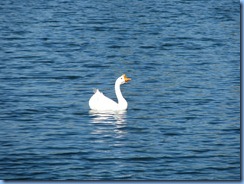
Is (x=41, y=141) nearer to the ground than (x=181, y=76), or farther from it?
nearer to the ground

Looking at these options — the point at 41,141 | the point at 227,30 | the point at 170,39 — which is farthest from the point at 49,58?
the point at 41,141

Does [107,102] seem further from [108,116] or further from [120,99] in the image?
[108,116]

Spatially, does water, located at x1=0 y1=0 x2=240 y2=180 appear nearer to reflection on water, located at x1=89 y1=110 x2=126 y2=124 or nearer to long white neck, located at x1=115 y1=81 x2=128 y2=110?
reflection on water, located at x1=89 y1=110 x2=126 y2=124

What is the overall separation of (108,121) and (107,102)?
2.74 ft

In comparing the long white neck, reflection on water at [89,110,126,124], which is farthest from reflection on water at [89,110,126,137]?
the long white neck

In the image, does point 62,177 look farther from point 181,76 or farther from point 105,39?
point 105,39

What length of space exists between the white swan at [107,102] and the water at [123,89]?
15 cm

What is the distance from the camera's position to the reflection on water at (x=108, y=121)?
43.7ft

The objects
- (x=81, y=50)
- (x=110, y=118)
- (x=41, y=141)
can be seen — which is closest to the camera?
(x=41, y=141)

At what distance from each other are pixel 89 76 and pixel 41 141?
3.83 m

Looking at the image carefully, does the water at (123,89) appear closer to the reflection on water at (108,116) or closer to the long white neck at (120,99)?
the reflection on water at (108,116)

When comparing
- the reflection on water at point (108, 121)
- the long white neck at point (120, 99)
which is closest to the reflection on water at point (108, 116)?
the reflection on water at point (108, 121)

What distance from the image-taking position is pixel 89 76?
1598cm

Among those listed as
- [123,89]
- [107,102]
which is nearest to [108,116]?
[107,102]
